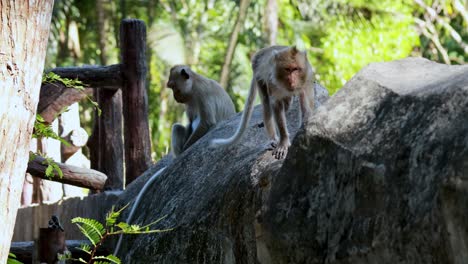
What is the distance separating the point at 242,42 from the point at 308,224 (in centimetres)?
1938

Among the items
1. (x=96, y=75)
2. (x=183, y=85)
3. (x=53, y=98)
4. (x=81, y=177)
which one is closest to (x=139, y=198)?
(x=81, y=177)

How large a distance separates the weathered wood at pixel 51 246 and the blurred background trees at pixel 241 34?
14212 millimetres

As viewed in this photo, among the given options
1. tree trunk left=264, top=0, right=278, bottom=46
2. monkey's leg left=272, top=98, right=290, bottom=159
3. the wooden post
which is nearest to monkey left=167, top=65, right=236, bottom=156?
the wooden post

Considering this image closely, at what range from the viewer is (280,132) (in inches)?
266

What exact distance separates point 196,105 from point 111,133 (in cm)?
120

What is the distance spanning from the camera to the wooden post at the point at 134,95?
1028 centimetres

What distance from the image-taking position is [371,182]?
460cm

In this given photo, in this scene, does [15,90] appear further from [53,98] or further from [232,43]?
[232,43]

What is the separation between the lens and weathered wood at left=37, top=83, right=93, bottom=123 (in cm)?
1022

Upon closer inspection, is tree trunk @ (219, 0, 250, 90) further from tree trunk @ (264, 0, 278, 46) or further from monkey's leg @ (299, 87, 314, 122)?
monkey's leg @ (299, 87, 314, 122)

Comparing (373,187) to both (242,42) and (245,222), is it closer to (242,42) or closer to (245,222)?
(245,222)

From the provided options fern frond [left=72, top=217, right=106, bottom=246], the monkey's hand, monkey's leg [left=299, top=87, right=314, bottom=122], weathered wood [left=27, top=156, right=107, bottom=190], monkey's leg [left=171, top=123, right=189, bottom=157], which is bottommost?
fern frond [left=72, top=217, right=106, bottom=246]

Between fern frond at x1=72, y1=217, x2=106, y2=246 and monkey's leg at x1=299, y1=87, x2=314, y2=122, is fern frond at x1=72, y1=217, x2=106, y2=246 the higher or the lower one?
the lower one

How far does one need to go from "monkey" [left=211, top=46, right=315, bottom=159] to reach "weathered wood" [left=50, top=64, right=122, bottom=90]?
3068 mm
